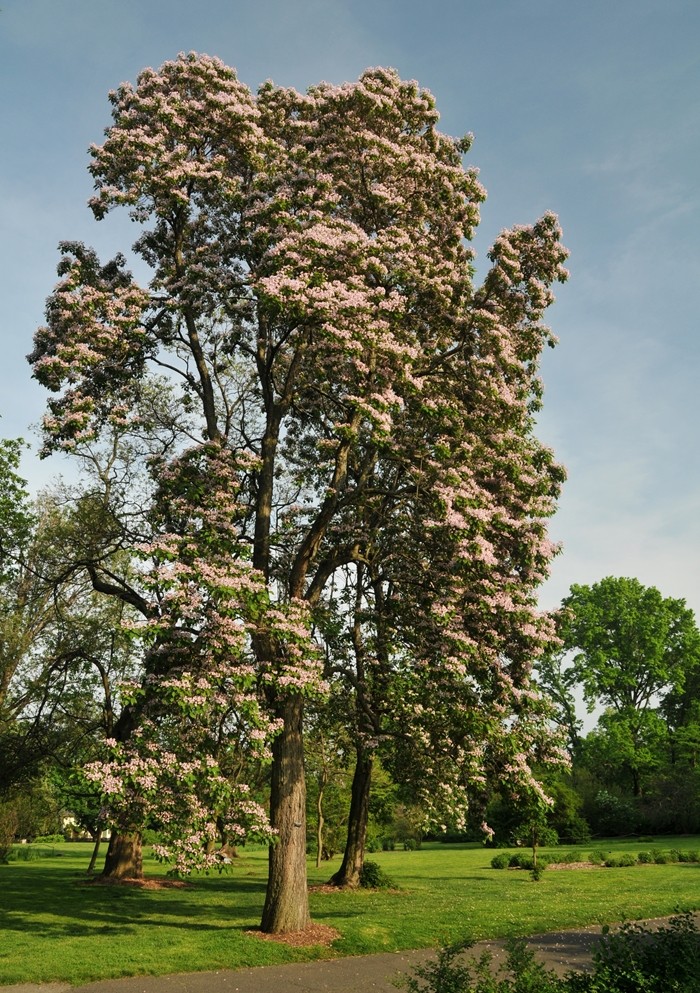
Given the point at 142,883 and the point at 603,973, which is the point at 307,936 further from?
the point at 142,883

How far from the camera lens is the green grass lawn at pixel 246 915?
14.3 meters

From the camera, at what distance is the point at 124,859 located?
3198 cm

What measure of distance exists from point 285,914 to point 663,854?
29654mm

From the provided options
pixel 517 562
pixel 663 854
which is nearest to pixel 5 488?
pixel 517 562

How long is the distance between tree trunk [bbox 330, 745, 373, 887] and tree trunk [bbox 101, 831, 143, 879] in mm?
8873

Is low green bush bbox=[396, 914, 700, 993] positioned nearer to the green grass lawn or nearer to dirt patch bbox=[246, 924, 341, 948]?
the green grass lawn

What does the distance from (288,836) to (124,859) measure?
18.2 metres

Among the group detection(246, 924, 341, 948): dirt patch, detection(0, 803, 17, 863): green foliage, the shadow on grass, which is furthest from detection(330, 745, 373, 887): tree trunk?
detection(0, 803, 17, 863): green foliage

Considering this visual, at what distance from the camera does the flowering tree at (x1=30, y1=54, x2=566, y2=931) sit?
1625 cm

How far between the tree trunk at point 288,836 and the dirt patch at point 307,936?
0.19 metres

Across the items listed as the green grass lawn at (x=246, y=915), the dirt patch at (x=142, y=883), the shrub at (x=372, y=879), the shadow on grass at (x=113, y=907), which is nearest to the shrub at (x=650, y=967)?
the green grass lawn at (x=246, y=915)

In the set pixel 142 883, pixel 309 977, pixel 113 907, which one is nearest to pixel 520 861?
pixel 142 883

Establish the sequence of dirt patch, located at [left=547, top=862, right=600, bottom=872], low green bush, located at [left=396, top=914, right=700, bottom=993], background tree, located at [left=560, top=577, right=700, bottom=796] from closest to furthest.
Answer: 1. low green bush, located at [left=396, top=914, right=700, bottom=993]
2. dirt patch, located at [left=547, top=862, right=600, bottom=872]
3. background tree, located at [left=560, top=577, right=700, bottom=796]

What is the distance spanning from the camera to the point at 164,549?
48.8ft
